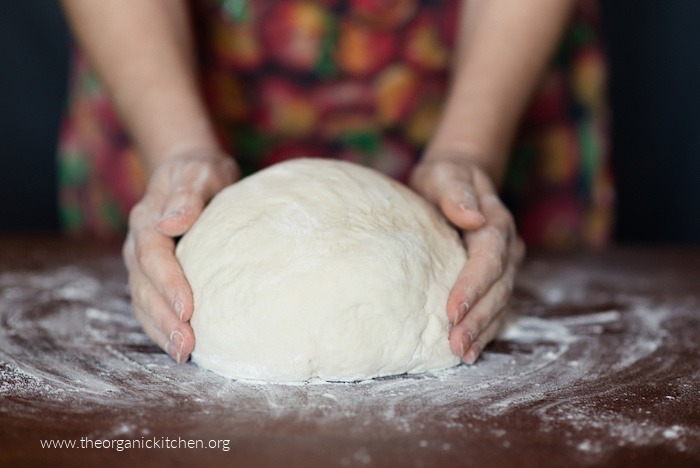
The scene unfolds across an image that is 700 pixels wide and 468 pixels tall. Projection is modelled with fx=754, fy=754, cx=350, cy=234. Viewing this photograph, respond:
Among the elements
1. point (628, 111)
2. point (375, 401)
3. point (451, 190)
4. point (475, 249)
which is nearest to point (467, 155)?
point (451, 190)

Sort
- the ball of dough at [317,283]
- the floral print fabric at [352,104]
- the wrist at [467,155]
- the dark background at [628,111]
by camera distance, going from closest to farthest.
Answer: the ball of dough at [317,283]
the wrist at [467,155]
the floral print fabric at [352,104]
the dark background at [628,111]

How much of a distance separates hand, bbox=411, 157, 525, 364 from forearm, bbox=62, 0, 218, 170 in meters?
0.46

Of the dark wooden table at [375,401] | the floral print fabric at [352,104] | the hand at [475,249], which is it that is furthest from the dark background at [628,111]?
the hand at [475,249]

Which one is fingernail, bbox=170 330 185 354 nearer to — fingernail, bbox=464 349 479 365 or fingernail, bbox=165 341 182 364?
fingernail, bbox=165 341 182 364

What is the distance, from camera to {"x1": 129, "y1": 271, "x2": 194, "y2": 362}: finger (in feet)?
3.57

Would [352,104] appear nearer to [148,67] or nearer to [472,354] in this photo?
[148,67]

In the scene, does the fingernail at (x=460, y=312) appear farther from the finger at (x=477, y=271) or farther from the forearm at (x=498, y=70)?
the forearm at (x=498, y=70)

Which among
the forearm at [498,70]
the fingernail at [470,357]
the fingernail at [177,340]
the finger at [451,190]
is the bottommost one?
the fingernail at [177,340]

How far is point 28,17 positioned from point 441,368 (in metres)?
2.28

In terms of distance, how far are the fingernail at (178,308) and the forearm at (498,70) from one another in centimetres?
62

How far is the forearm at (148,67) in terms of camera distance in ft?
4.87

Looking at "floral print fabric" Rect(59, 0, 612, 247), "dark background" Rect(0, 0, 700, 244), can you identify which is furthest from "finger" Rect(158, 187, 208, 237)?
"dark background" Rect(0, 0, 700, 244)

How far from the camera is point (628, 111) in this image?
278cm

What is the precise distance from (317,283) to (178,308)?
0.71 ft
